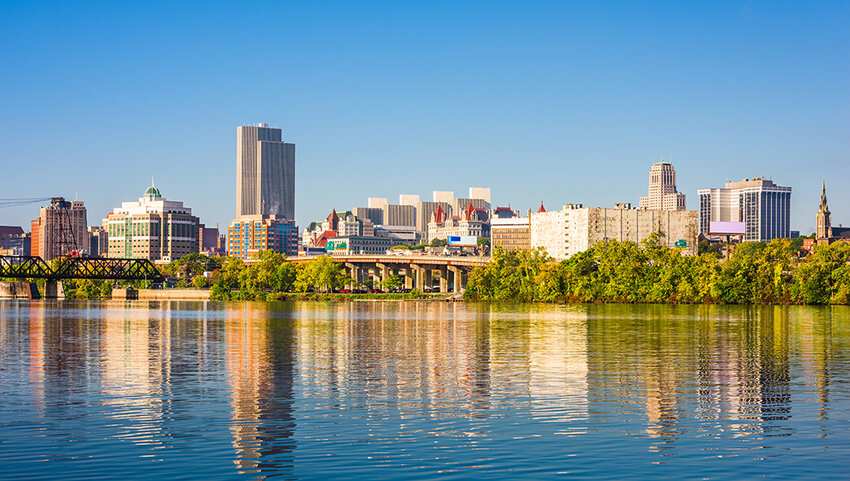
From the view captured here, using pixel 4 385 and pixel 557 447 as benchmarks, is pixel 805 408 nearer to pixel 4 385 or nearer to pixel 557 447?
pixel 557 447

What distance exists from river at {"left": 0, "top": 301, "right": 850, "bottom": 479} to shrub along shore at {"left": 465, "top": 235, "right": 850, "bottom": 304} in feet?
305

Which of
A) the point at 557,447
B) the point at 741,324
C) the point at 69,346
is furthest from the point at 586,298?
the point at 557,447

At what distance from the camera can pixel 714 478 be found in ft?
70.6

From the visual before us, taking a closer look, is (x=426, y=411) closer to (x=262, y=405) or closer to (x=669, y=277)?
(x=262, y=405)

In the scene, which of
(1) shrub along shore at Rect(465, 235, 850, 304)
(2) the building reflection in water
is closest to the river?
(2) the building reflection in water

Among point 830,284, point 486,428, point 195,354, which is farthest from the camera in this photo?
point 830,284

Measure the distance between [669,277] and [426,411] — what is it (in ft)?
435

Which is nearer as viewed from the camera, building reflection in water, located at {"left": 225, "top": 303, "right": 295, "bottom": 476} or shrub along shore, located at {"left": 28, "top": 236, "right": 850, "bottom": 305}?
building reflection in water, located at {"left": 225, "top": 303, "right": 295, "bottom": 476}

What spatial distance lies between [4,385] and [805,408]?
30.4 m

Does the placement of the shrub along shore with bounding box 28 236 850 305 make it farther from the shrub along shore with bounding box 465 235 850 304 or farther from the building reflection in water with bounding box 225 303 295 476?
the building reflection in water with bounding box 225 303 295 476

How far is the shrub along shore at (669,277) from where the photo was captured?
143250 millimetres

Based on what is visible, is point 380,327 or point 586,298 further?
point 586,298

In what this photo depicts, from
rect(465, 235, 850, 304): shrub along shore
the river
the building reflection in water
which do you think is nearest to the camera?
the river

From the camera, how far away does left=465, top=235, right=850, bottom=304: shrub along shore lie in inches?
5640
